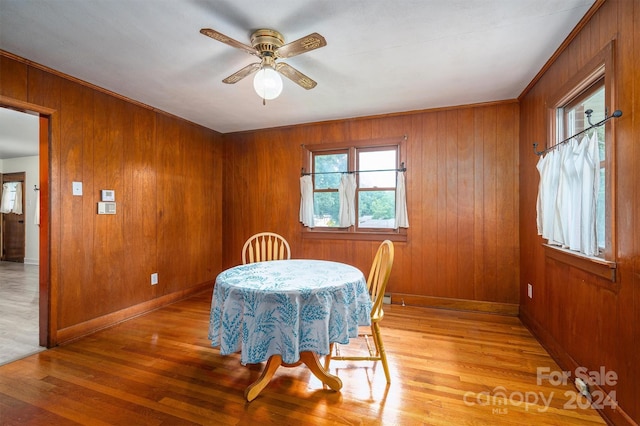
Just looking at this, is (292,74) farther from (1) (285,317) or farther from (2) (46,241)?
(2) (46,241)

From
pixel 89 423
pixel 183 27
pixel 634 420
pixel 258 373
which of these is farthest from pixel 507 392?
pixel 183 27

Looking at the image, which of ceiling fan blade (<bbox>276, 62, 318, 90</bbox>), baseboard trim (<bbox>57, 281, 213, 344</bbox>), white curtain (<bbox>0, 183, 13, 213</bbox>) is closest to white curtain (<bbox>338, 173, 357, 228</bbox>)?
ceiling fan blade (<bbox>276, 62, 318, 90</bbox>)

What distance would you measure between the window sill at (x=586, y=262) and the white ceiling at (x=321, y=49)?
151 cm

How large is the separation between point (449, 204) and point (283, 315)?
8.53 feet

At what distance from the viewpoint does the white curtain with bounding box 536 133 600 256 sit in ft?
5.33

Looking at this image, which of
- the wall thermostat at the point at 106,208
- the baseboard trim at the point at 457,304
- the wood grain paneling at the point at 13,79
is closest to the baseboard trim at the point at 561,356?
the baseboard trim at the point at 457,304

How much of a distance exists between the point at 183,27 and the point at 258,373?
2.44 meters

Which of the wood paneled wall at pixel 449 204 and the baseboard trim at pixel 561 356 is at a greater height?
the wood paneled wall at pixel 449 204

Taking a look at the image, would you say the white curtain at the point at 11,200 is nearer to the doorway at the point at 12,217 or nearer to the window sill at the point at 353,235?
the doorway at the point at 12,217

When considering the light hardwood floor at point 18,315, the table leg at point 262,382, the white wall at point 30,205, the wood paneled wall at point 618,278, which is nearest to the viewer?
the wood paneled wall at point 618,278

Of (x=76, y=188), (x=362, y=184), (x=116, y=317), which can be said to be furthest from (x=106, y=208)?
(x=362, y=184)

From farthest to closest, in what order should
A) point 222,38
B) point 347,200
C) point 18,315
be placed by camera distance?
point 347,200 → point 18,315 → point 222,38

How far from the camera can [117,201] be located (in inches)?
117

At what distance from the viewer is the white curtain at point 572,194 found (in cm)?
162
